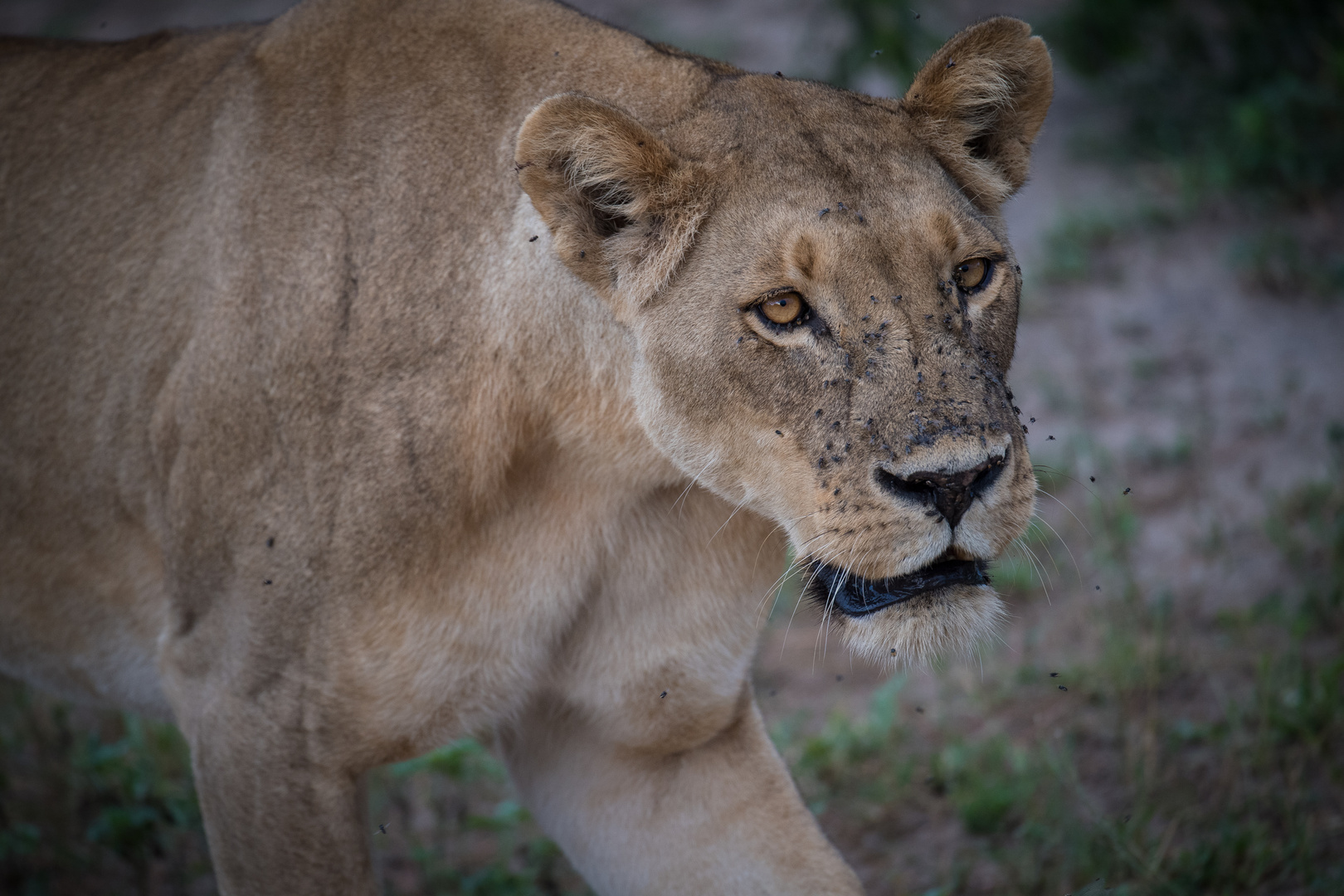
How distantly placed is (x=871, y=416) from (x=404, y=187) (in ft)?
3.62

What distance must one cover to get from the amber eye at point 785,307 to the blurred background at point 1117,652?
60cm

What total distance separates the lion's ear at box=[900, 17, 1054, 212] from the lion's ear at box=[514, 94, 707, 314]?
524 millimetres

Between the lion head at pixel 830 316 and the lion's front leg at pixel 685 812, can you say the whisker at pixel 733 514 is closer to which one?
the lion head at pixel 830 316

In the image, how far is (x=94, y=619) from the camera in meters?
3.14

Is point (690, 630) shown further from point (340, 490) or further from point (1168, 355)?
point (1168, 355)

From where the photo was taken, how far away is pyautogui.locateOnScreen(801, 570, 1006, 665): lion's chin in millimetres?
2320

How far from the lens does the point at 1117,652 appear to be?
4.46m

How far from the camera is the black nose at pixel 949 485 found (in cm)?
217

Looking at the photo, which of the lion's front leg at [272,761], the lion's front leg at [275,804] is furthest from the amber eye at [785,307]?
the lion's front leg at [275,804]

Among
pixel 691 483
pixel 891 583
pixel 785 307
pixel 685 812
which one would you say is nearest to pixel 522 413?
pixel 691 483

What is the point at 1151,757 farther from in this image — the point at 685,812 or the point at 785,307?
the point at 785,307

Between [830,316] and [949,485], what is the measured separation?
0.37 meters

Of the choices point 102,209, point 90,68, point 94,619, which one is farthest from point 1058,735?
point 90,68

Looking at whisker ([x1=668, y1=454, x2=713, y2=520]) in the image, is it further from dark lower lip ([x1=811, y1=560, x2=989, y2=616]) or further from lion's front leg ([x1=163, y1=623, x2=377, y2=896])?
lion's front leg ([x1=163, y1=623, x2=377, y2=896])
